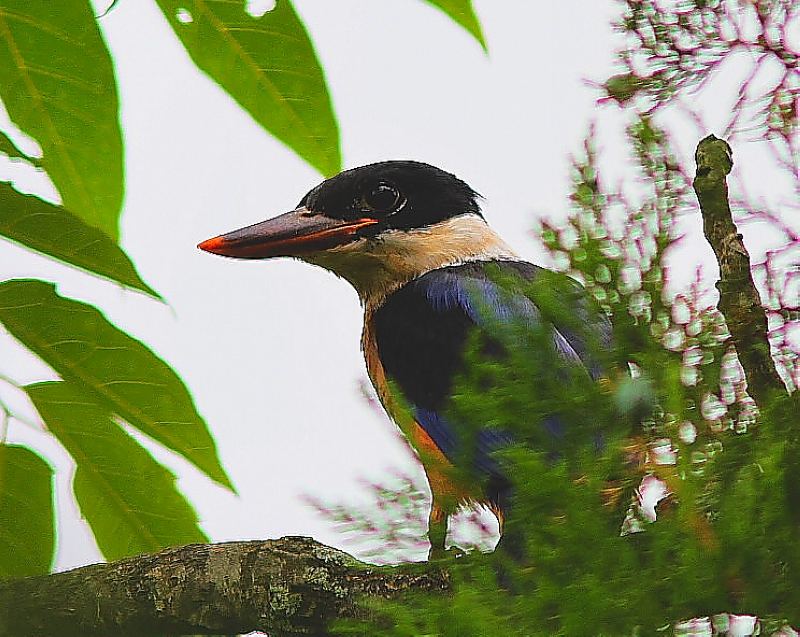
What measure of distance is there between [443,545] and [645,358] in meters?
0.10

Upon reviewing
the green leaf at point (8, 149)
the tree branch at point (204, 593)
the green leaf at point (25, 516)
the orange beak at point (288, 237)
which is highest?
the orange beak at point (288, 237)

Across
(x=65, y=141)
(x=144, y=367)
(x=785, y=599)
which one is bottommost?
(x=785, y=599)

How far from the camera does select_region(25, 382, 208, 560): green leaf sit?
503 mm

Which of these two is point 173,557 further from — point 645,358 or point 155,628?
point 645,358

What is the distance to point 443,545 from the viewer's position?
28 cm

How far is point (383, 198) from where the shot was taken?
2.30 feet

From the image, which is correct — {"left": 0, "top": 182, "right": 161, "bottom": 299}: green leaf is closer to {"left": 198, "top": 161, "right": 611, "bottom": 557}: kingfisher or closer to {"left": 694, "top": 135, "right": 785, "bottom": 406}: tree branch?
{"left": 198, "top": 161, "right": 611, "bottom": 557}: kingfisher

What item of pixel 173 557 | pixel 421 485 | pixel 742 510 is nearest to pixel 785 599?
pixel 742 510

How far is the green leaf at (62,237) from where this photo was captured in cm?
47

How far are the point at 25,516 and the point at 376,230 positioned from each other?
0.28 m

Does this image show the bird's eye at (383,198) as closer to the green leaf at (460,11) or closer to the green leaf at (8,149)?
the green leaf at (460,11)

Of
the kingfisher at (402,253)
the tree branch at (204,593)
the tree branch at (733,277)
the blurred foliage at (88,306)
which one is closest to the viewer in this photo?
the tree branch at (733,277)

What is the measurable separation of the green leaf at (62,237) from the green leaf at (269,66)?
0.42ft

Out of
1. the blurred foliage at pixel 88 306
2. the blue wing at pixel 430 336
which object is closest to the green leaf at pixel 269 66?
the blurred foliage at pixel 88 306
